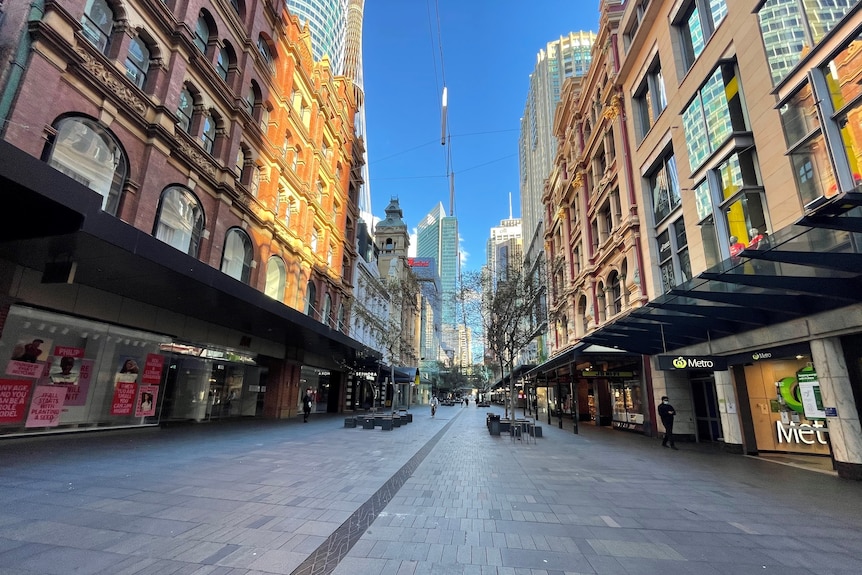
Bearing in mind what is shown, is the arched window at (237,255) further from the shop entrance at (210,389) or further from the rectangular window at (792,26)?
Answer: the rectangular window at (792,26)

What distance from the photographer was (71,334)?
12.3m

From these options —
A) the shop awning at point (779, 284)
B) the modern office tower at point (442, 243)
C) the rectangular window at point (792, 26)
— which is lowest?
the shop awning at point (779, 284)

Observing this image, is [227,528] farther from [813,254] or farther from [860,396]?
[860,396]

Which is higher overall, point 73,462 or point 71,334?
point 71,334

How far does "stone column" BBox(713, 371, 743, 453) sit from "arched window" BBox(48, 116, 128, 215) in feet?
66.3

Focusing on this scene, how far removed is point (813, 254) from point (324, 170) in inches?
1179

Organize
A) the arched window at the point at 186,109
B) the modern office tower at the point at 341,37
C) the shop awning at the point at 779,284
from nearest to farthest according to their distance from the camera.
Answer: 1. the shop awning at the point at 779,284
2. the arched window at the point at 186,109
3. the modern office tower at the point at 341,37

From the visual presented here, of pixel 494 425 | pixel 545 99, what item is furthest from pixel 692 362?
pixel 545 99

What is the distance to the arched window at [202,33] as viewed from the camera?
57.3 ft

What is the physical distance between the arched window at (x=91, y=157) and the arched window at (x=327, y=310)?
58.7 ft

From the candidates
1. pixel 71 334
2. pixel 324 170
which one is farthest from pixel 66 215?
pixel 324 170

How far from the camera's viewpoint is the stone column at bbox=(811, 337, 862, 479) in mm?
9172

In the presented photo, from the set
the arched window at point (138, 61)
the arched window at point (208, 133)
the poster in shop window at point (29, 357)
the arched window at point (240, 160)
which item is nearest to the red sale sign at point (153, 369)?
the poster in shop window at point (29, 357)

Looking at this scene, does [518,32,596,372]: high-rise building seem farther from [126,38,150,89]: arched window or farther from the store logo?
[126,38,150,89]: arched window
